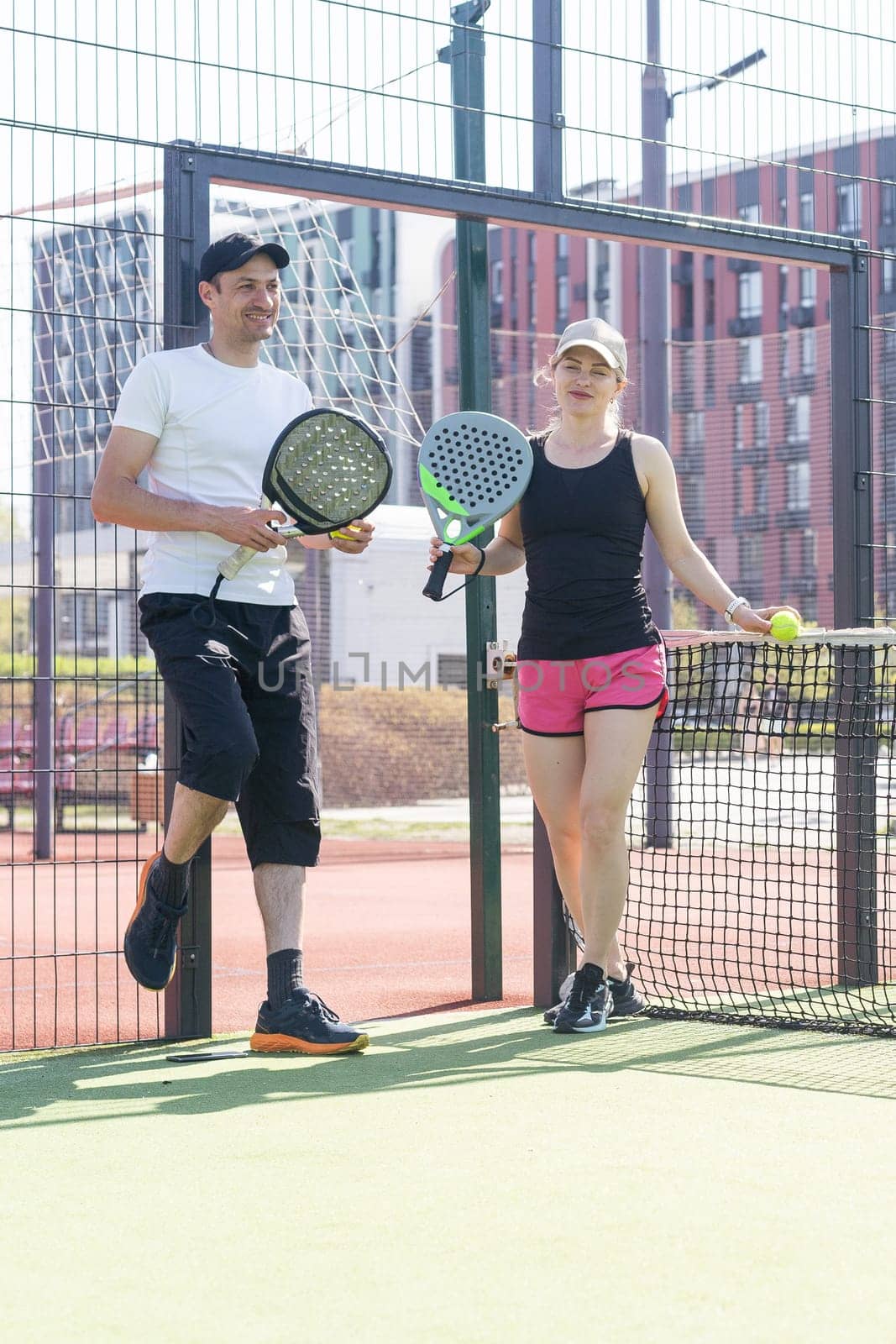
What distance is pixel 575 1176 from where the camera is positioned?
121 inches

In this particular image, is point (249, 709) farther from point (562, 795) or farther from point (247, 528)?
point (562, 795)

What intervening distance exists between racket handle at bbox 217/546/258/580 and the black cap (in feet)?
2.61

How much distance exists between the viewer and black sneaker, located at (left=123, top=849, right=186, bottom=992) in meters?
4.43

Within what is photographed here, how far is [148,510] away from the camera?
14.4 ft

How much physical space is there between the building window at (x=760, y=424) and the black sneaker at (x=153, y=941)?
2435 cm

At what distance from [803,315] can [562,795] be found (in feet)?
163

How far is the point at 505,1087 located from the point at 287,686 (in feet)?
4.21

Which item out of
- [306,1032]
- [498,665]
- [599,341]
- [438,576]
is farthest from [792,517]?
[306,1032]

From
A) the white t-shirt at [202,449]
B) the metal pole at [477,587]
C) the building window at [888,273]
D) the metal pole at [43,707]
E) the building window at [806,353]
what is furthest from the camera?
the building window at [806,353]

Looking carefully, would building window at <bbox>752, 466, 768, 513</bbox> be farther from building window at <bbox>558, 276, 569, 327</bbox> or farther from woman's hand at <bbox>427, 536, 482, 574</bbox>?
building window at <bbox>558, 276, 569, 327</bbox>

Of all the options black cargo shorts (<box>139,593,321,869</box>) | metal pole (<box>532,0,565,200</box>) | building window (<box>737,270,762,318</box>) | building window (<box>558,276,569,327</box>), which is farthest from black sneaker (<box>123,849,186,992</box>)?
building window (<box>558,276,569,327</box>)

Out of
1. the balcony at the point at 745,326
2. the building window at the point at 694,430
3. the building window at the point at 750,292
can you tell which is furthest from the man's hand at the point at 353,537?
the building window at the point at 750,292

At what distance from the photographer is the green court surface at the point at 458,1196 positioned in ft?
7.61

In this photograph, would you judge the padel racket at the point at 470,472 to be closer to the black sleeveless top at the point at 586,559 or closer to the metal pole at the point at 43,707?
the black sleeveless top at the point at 586,559
